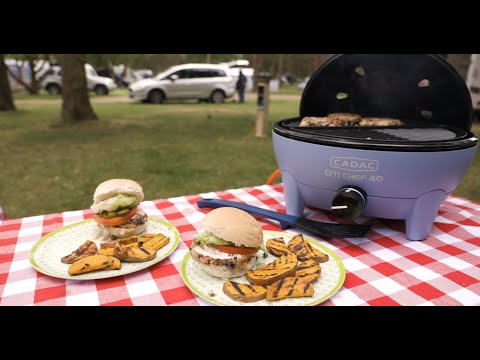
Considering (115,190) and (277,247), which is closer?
(277,247)

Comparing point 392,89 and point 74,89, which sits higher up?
point 392,89

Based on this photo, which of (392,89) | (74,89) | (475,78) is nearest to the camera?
(392,89)

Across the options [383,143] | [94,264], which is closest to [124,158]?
[94,264]

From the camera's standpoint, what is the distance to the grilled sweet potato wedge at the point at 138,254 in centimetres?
139

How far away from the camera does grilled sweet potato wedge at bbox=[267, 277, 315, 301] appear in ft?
3.85

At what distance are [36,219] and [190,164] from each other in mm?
4602

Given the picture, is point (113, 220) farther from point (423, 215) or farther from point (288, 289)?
point (423, 215)

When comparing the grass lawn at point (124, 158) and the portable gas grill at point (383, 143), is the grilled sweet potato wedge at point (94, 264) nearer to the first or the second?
the portable gas grill at point (383, 143)

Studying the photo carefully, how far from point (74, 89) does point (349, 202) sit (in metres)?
9.50

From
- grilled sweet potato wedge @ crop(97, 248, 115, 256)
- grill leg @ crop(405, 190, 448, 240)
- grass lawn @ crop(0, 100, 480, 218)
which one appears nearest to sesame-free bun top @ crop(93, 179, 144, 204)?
grilled sweet potato wedge @ crop(97, 248, 115, 256)

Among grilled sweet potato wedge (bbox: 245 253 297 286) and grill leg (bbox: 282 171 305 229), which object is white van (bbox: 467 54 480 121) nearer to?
grill leg (bbox: 282 171 305 229)

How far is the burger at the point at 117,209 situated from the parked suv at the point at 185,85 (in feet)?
47.8

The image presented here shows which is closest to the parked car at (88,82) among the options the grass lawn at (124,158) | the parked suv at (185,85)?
the parked suv at (185,85)

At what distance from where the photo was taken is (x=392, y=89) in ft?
6.80
